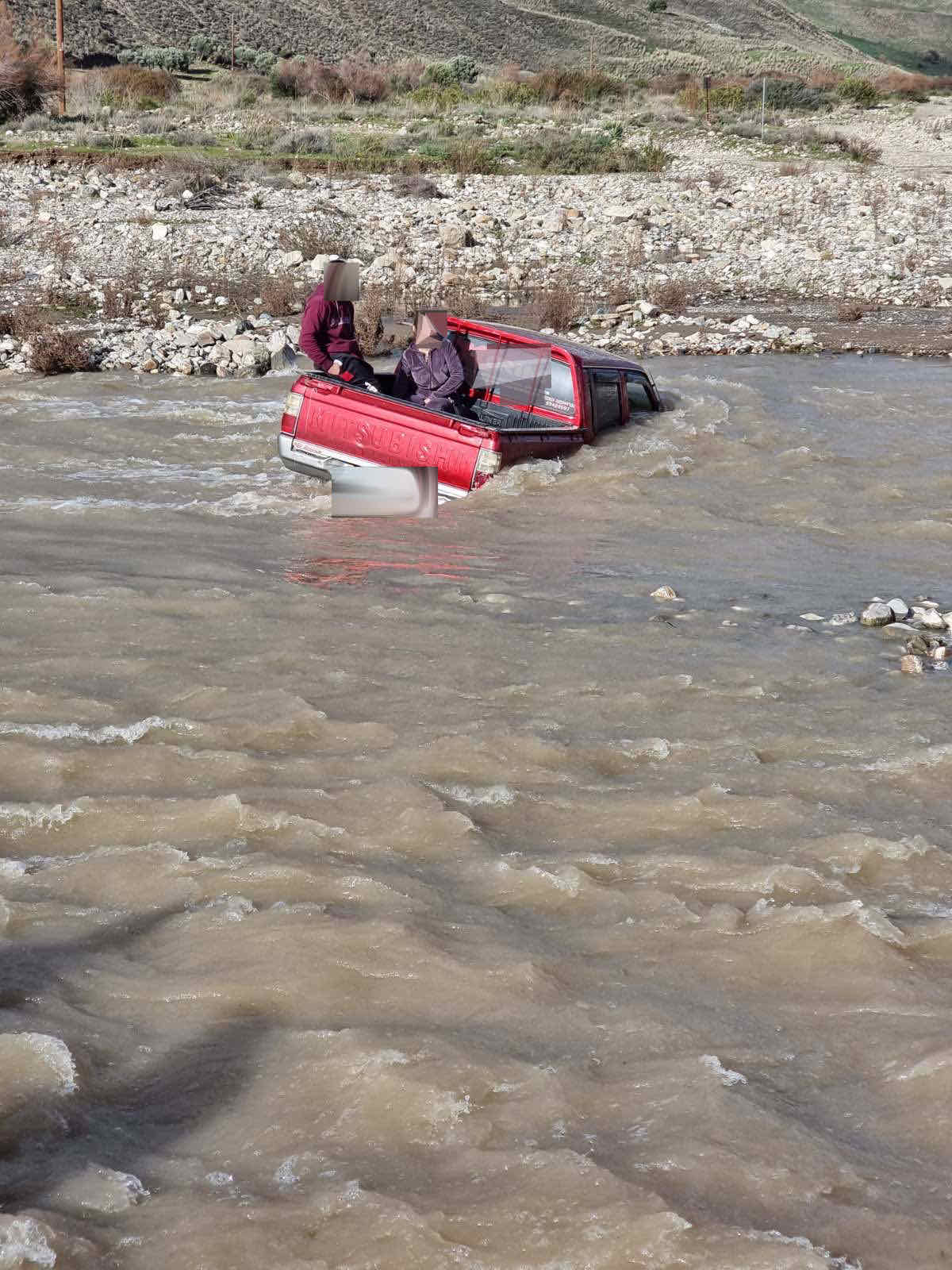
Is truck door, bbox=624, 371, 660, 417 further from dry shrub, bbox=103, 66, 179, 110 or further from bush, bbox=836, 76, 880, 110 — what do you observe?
bush, bbox=836, 76, 880, 110

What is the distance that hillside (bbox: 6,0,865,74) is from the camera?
6028cm

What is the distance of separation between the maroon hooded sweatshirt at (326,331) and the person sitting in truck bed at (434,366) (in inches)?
30.5

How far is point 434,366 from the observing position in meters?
10.9

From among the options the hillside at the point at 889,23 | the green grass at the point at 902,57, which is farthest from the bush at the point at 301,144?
the hillside at the point at 889,23

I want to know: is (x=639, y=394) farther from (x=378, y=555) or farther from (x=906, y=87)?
(x=906, y=87)

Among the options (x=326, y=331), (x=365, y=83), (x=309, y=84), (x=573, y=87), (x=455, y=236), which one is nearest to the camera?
(x=326, y=331)

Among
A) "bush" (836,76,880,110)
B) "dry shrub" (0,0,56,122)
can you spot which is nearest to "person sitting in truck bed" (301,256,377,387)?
"dry shrub" (0,0,56,122)

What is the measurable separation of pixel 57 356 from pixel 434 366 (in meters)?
6.98

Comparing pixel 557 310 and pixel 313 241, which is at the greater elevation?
pixel 313 241

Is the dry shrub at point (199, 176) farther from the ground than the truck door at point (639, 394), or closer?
farther from the ground

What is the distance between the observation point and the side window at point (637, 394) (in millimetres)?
12031

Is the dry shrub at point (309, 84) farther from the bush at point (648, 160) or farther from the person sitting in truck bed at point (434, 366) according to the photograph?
the person sitting in truck bed at point (434, 366)

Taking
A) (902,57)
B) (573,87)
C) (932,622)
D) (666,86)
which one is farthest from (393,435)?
(902,57)

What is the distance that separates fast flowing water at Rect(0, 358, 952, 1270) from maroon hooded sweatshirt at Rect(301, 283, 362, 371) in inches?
112
